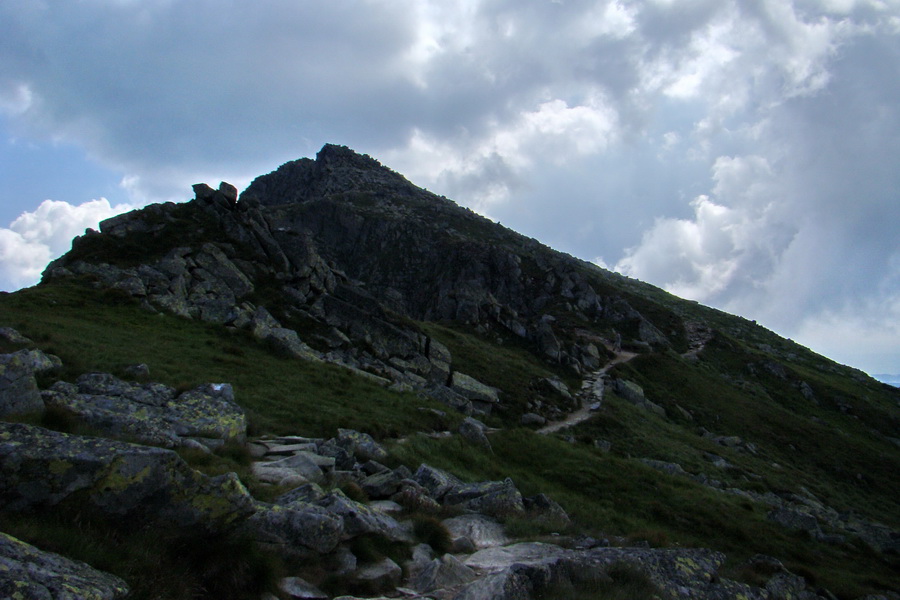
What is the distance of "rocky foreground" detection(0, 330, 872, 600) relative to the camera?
20.4 feet

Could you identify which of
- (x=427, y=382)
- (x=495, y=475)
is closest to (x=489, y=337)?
(x=427, y=382)

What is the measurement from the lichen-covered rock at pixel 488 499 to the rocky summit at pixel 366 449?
0.31ft

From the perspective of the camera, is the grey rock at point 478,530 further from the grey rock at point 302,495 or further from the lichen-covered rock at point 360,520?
the grey rock at point 302,495

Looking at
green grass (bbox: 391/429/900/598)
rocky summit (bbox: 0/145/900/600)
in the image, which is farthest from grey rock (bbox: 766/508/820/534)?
rocky summit (bbox: 0/145/900/600)

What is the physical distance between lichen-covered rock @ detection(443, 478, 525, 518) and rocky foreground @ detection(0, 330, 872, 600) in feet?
0.17

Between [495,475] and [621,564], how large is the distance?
10799 millimetres

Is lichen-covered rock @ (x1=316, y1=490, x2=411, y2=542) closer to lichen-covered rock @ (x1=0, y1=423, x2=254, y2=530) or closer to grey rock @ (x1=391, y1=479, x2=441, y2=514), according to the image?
grey rock @ (x1=391, y1=479, x2=441, y2=514)

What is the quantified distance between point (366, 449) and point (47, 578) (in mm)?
11906

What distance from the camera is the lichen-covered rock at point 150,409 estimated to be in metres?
11.8

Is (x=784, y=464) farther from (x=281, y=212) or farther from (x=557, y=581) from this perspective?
(x=281, y=212)

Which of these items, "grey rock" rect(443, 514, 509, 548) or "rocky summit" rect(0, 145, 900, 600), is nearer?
"rocky summit" rect(0, 145, 900, 600)

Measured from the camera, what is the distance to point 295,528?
816 centimetres

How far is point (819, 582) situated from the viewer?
1512 cm

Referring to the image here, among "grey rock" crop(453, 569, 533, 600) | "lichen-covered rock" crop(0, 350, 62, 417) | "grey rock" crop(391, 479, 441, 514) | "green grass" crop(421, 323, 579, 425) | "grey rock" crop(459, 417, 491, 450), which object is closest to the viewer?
"grey rock" crop(453, 569, 533, 600)
